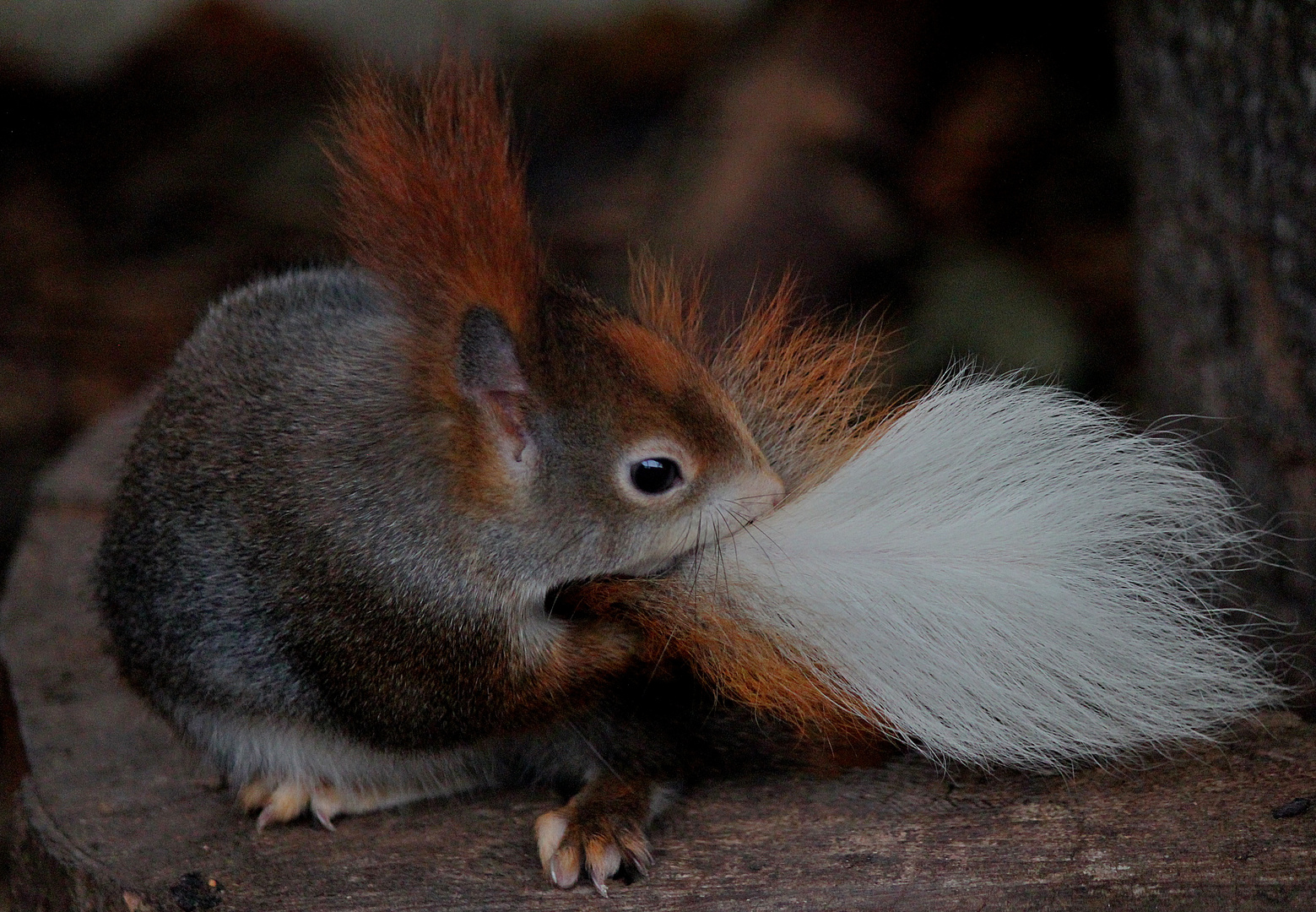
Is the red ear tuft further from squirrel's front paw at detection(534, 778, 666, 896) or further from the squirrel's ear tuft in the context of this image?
squirrel's front paw at detection(534, 778, 666, 896)

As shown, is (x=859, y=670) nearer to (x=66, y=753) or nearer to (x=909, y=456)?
(x=909, y=456)

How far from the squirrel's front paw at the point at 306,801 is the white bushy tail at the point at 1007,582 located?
677mm

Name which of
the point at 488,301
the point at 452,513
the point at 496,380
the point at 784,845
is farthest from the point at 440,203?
the point at 784,845

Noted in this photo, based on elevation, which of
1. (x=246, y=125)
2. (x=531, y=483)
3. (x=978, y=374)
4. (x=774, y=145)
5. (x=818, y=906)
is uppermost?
(x=246, y=125)

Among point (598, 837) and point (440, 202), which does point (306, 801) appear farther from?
point (440, 202)

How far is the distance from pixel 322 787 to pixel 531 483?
630 mm

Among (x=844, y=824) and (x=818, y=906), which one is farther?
(x=844, y=824)

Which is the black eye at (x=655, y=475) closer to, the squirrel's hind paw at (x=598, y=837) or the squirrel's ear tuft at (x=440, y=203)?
the squirrel's ear tuft at (x=440, y=203)

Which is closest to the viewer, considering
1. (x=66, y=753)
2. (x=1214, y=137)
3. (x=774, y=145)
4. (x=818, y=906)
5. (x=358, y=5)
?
(x=818, y=906)

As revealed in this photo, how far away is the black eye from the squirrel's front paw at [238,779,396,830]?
686mm

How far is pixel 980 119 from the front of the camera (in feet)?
15.2

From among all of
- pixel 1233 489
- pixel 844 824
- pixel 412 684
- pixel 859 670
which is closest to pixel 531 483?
pixel 412 684

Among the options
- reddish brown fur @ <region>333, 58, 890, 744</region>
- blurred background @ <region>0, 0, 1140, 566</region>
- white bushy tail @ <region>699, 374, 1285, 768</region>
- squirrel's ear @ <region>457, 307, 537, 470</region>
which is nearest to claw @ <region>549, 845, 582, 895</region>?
reddish brown fur @ <region>333, 58, 890, 744</region>

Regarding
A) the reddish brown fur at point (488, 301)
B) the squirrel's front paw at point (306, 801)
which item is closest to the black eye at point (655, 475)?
the reddish brown fur at point (488, 301)
